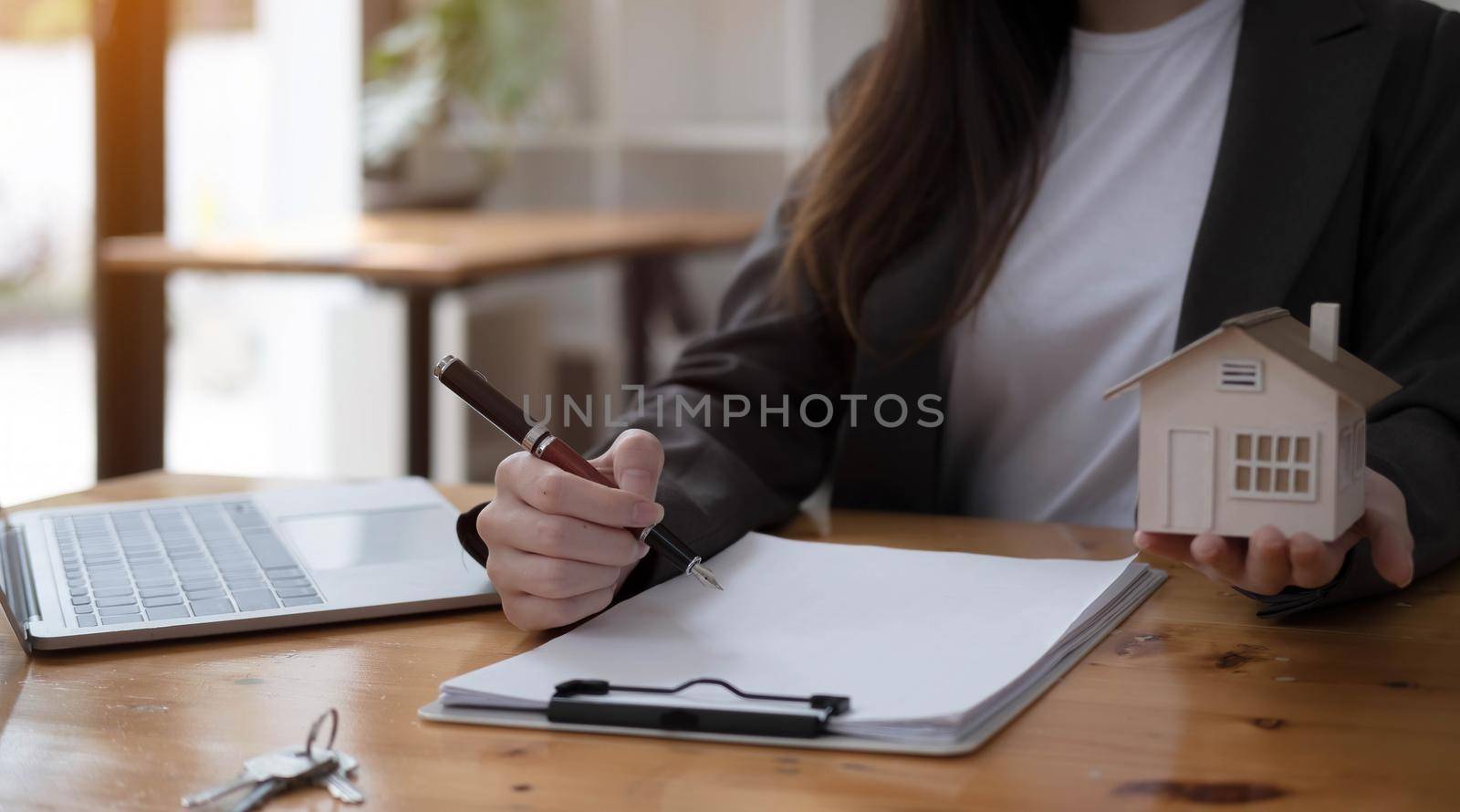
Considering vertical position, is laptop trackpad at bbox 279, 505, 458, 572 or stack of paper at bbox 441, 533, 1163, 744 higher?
stack of paper at bbox 441, 533, 1163, 744

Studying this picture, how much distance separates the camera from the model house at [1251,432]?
68 centimetres

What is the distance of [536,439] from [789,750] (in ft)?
0.84

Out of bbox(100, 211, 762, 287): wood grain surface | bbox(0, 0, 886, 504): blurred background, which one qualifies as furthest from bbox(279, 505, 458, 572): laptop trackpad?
bbox(0, 0, 886, 504): blurred background

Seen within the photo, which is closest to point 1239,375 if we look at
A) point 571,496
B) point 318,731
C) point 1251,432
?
point 1251,432

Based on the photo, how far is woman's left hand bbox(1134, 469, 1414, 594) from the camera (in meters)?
0.69

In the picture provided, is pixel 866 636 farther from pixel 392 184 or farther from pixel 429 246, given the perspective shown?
pixel 392 184

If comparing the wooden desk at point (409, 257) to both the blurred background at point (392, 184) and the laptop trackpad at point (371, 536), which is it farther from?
the laptop trackpad at point (371, 536)

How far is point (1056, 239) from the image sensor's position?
1.25 m

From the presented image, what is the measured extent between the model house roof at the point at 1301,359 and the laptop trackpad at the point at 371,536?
1.53 feet

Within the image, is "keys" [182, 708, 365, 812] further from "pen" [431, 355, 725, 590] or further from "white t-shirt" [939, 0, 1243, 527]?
"white t-shirt" [939, 0, 1243, 527]

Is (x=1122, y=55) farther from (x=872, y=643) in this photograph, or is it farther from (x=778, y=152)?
(x=778, y=152)

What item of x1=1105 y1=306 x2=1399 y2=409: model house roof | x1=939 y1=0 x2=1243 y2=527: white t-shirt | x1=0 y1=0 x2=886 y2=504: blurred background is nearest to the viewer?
x1=1105 y1=306 x2=1399 y2=409: model house roof

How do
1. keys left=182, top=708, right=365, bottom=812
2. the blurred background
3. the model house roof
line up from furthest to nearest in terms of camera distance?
the blurred background → the model house roof → keys left=182, top=708, right=365, bottom=812

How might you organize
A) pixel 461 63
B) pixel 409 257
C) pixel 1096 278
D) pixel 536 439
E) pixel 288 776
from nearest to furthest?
pixel 288 776
pixel 536 439
pixel 1096 278
pixel 409 257
pixel 461 63
